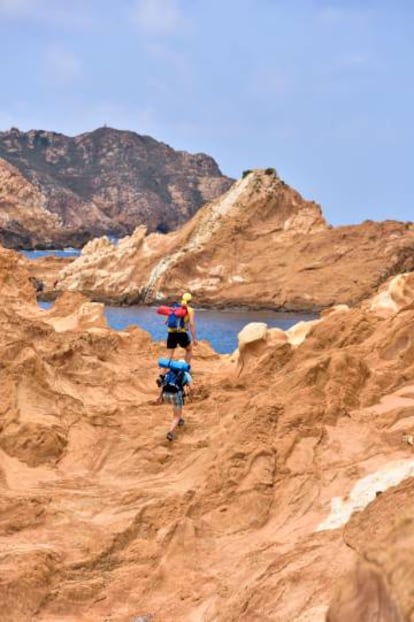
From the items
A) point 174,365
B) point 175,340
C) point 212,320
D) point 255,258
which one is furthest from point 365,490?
point 255,258

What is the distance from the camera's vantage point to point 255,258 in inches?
2623

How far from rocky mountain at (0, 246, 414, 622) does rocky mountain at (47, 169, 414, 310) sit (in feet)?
→ 161

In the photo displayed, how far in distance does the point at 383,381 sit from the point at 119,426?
391 centimetres

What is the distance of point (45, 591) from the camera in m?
7.64

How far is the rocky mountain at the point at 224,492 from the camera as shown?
6156 millimetres

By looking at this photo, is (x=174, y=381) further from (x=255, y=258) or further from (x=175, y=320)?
(x=255, y=258)

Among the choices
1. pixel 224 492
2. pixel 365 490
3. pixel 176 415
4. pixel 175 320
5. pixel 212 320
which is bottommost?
pixel 224 492

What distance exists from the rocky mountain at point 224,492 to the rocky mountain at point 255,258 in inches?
1928

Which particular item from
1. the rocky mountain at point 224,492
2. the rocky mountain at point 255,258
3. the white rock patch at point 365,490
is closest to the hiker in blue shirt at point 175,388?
the rocky mountain at point 224,492

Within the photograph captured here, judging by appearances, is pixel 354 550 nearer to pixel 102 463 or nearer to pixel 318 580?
pixel 318 580

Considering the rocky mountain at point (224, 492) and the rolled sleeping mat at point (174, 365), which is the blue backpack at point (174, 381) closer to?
the rolled sleeping mat at point (174, 365)

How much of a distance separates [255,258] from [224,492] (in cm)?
5786

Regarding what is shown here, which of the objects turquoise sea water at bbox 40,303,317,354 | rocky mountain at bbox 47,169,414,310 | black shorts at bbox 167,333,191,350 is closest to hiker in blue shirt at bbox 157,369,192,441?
black shorts at bbox 167,333,191,350

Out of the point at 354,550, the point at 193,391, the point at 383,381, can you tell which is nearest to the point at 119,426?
the point at 193,391
